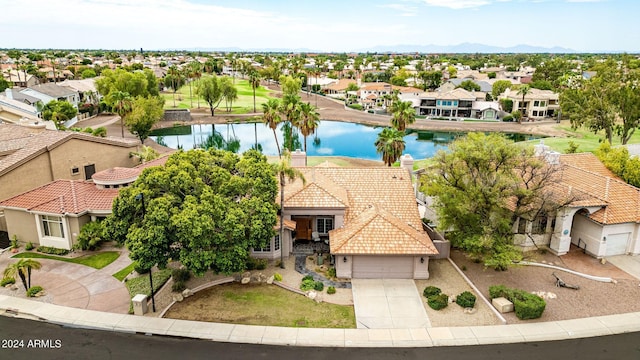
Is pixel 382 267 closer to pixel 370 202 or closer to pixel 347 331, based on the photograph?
pixel 370 202

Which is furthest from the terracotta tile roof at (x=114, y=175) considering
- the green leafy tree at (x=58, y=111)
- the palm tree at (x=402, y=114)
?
the green leafy tree at (x=58, y=111)

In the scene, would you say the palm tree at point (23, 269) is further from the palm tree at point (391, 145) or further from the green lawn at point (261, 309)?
the palm tree at point (391, 145)

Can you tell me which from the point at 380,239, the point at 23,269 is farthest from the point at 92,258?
the point at 380,239

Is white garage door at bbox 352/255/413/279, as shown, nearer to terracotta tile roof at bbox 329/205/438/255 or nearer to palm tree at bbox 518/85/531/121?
terracotta tile roof at bbox 329/205/438/255

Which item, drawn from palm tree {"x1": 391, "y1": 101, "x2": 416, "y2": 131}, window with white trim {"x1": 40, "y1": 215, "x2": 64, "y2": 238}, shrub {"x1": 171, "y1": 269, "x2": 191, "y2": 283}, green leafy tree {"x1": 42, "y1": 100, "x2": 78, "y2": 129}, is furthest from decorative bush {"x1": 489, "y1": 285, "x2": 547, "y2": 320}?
green leafy tree {"x1": 42, "y1": 100, "x2": 78, "y2": 129}

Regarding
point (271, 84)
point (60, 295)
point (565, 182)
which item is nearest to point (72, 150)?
point (60, 295)

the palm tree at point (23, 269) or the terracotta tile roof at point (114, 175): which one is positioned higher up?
the terracotta tile roof at point (114, 175)
